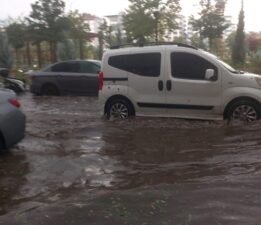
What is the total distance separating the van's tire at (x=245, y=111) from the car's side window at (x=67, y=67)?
8.66 meters

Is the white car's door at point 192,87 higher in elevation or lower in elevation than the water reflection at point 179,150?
higher

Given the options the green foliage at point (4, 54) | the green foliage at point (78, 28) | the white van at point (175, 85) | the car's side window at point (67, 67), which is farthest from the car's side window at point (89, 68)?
the green foliage at point (78, 28)

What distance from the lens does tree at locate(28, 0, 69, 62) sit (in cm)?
3009

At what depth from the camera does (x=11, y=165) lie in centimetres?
757

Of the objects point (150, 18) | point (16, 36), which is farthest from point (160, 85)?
point (16, 36)

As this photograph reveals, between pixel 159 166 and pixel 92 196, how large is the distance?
5.82 feet

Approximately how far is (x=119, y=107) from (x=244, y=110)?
272 centimetres

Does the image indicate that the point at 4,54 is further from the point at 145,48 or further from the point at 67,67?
the point at 145,48

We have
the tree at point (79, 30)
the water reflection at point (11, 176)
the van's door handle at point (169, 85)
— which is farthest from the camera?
the tree at point (79, 30)

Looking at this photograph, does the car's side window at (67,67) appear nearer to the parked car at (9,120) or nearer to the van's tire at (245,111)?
the van's tire at (245,111)

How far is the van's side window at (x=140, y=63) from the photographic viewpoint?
10.8 metres

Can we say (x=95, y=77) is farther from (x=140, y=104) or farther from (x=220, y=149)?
(x=220, y=149)

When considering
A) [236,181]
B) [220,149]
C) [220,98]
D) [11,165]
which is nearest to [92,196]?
[236,181]

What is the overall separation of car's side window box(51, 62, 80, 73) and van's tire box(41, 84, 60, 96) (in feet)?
1.94
